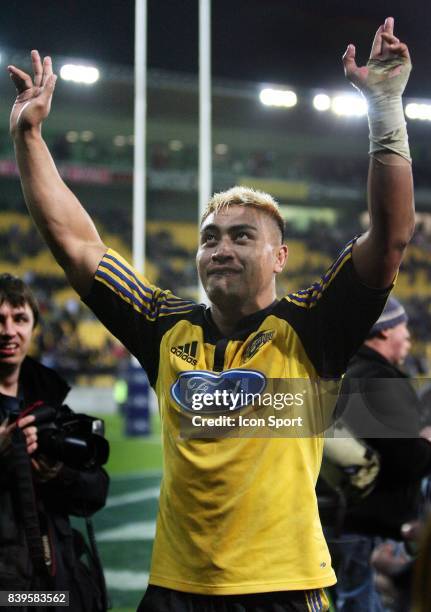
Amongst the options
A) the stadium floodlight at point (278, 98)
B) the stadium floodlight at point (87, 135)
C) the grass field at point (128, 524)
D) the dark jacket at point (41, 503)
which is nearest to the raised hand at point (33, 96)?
the dark jacket at point (41, 503)

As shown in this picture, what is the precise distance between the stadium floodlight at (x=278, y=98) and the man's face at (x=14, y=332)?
16.7 meters

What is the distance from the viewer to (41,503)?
6.76 feet

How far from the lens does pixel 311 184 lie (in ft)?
77.6

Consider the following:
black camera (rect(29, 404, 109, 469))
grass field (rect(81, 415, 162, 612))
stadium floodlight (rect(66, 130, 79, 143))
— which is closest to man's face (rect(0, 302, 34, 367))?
black camera (rect(29, 404, 109, 469))

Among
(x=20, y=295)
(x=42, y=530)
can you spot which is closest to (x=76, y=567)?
(x=42, y=530)

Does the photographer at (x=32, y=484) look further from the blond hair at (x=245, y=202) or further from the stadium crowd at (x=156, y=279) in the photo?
the stadium crowd at (x=156, y=279)

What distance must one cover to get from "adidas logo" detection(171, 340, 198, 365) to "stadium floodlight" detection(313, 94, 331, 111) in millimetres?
18552

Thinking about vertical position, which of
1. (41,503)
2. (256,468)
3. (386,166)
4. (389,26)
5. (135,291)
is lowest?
(41,503)

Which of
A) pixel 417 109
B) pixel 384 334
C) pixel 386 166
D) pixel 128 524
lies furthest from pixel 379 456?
pixel 417 109

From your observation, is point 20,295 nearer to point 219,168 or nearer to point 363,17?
point 363,17

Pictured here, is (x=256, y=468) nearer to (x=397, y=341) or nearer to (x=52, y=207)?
(x=52, y=207)

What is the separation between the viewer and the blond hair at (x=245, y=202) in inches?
65.4

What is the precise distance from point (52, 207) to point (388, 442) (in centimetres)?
135

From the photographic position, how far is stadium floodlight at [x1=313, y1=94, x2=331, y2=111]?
19489 millimetres
